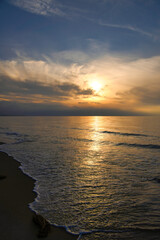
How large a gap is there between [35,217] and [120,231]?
3294 millimetres

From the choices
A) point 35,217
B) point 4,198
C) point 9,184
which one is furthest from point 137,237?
point 9,184

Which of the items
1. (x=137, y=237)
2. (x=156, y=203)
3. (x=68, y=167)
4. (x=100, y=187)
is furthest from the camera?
(x=68, y=167)

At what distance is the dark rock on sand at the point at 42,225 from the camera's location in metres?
4.95

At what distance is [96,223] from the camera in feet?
18.7

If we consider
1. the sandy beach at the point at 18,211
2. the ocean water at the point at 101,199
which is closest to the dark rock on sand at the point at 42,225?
the sandy beach at the point at 18,211

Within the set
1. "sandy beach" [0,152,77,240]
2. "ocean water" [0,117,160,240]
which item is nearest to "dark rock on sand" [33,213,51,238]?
"sandy beach" [0,152,77,240]

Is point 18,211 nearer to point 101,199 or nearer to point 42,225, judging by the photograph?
point 42,225

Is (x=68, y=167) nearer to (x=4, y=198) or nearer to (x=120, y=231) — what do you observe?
(x=4, y=198)

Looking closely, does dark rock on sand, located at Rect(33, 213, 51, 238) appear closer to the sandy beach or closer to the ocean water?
the sandy beach

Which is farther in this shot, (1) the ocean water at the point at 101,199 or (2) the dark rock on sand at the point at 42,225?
(1) the ocean water at the point at 101,199

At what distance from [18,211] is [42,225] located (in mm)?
1583

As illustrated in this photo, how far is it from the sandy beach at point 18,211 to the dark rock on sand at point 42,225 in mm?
110

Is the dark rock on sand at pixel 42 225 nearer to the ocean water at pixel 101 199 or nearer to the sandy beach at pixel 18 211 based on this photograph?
the sandy beach at pixel 18 211

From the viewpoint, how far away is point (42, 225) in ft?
17.5
